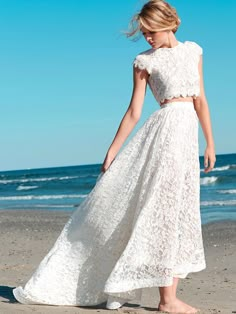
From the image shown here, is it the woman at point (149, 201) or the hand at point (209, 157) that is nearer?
the woman at point (149, 201)

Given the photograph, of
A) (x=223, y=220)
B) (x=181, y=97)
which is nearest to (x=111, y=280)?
(x=181, y=97)

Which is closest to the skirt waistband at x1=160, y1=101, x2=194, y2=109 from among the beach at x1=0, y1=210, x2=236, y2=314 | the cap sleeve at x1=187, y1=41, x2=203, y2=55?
the cap sleeve at x1=187, y1=41, x2=203, y2=55

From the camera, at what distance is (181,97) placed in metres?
4.85

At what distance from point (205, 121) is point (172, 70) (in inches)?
18.8

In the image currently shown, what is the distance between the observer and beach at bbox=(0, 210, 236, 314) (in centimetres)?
508

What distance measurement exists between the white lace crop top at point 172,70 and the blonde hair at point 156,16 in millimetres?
176

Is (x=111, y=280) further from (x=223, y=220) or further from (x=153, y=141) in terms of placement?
(x=223, y=220)

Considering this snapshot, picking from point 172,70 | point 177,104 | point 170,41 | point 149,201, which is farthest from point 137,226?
point 170,41

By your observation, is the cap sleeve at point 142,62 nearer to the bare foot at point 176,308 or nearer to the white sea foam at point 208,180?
the bare foot at point 176,308

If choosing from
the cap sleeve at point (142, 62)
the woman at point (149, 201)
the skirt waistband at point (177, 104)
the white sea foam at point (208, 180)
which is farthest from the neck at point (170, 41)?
the white sea foam at point (208, 180)

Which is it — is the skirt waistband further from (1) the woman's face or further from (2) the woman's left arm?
(1) the woman's face

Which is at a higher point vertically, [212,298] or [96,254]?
[96,254]

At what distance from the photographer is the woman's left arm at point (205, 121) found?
4.93m

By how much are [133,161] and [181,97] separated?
557mm
